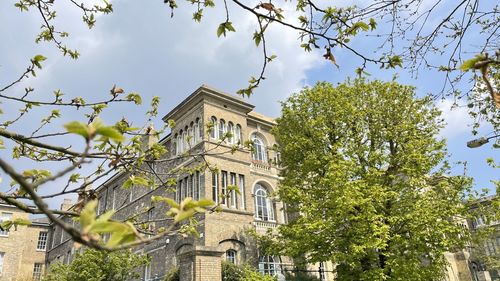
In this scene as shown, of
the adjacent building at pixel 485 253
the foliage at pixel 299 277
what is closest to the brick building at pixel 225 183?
the foliage at pixel 299 277

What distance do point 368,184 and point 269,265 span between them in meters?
7.43

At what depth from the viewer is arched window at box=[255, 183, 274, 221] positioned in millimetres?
21438

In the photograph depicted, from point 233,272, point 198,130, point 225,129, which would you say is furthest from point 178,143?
point 233,272

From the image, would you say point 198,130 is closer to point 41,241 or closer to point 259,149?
point 259,149

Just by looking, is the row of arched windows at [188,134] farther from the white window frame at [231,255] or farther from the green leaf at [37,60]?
the green leaf at [37,60]

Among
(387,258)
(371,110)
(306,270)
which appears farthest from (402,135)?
(306,270)

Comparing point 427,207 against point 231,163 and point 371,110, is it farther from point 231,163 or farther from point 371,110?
point 231,163

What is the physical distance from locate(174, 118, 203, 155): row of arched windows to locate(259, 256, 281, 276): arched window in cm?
720

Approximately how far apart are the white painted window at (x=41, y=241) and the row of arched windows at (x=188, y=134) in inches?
1114

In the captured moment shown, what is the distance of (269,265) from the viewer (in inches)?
775

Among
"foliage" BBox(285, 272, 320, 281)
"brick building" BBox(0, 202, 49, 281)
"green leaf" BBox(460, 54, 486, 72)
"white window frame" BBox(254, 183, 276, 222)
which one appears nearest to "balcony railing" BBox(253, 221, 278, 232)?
"white window frame" BBox(254, 183, 276, 222)

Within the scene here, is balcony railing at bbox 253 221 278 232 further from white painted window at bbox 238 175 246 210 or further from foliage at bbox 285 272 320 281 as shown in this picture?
foliage at bbox 285 272 320 281

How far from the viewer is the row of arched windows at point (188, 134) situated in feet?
68.7

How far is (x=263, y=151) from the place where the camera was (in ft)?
79.4
